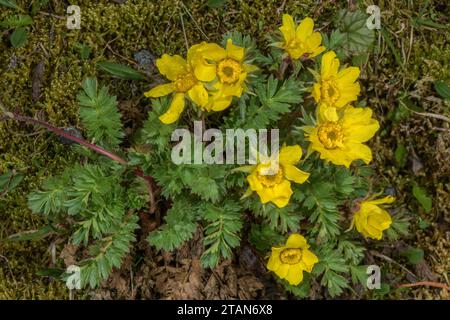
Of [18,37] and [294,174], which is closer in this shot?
[294,174]

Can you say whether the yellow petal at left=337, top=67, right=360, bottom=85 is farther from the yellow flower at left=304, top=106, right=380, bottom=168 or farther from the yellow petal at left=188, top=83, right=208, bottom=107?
the yellow petal at left=188, top=83, right=208, bottom=107

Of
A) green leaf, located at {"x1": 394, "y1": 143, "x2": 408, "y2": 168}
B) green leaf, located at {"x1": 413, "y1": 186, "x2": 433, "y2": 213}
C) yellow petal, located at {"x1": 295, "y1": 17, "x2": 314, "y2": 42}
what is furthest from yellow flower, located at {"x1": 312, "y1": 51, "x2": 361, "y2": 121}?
green leaf, located at {"x1": 413, "y1": 186, "x2": 433, "y2": 213}

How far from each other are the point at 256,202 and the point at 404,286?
1048 millimetres

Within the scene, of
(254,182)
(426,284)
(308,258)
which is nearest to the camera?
Result: (254,182)

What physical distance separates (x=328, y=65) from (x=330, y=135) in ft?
0.99

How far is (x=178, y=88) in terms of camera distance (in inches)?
97.2

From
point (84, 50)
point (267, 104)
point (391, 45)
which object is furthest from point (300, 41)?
point (84, 50)

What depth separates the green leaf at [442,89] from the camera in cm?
311

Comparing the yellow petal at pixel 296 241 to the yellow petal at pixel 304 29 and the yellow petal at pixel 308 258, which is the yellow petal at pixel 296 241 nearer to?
the yellow petal at pixel 308 258

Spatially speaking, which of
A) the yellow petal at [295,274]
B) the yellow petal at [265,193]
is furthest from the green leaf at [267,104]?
the yellow petal at [295,274]

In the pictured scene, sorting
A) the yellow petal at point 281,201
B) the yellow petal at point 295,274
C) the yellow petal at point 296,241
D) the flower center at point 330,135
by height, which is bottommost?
the yellow petal at point 295,274

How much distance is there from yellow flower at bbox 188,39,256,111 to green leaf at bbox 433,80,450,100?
4.08 feet

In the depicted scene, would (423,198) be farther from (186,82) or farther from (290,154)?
(186,82)

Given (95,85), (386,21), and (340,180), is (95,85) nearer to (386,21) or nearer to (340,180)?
(340,180)
